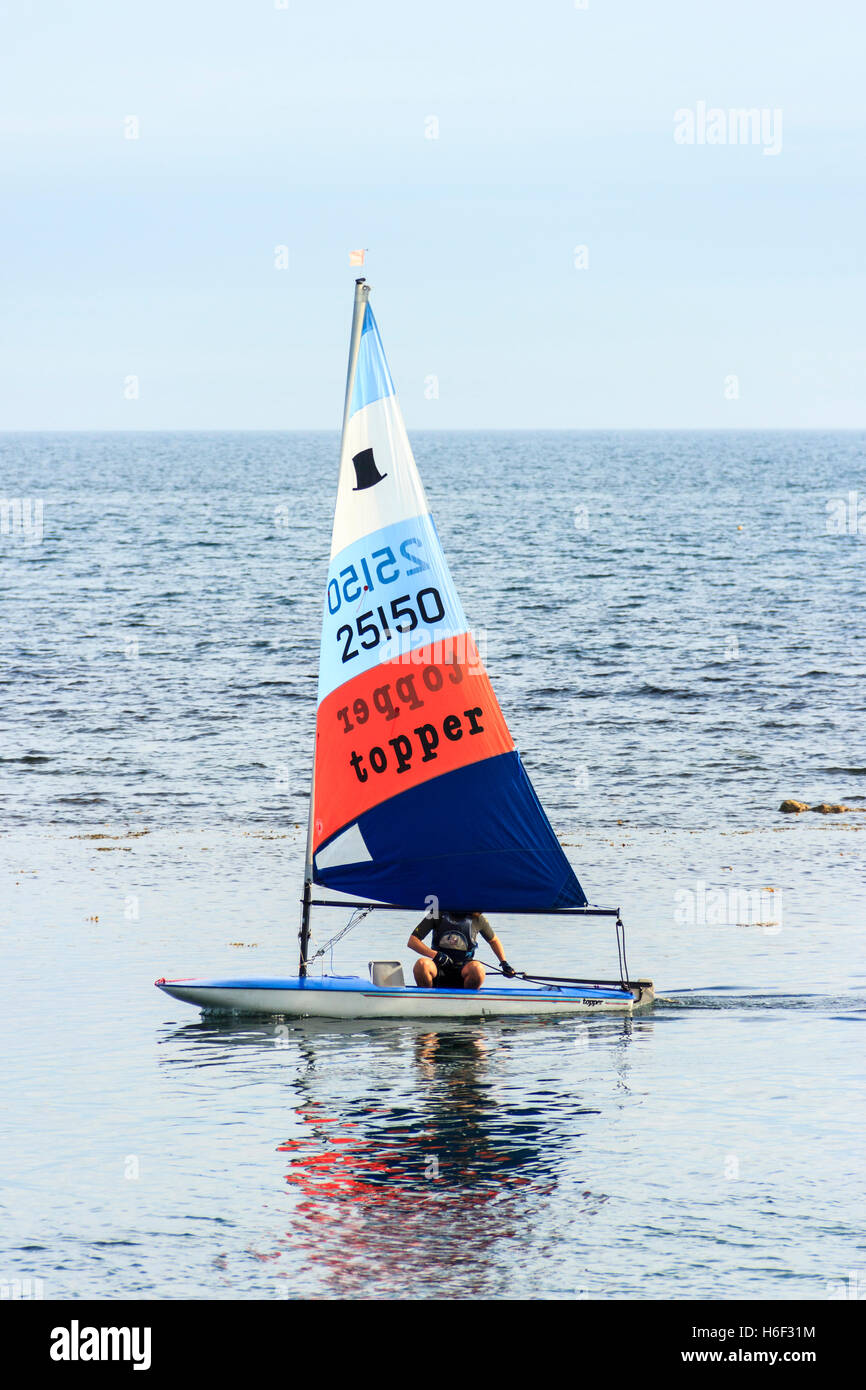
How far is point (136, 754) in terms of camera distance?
47.3 metres

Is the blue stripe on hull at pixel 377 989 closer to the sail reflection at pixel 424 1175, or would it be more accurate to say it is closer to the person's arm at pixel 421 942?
the person's arm at pixel 421 942

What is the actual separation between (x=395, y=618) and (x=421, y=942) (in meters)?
4.62

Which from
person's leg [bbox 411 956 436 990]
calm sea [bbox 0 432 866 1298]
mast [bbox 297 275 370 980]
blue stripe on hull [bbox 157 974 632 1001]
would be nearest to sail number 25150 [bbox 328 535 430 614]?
mast [bbox 297 275 370 980]

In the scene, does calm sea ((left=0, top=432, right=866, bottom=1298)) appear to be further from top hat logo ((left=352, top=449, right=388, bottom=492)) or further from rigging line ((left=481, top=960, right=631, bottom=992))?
top hat logo ((left=352, top=449, right=388, bottom=492))

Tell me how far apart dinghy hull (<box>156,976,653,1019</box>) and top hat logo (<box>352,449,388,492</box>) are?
280 inches

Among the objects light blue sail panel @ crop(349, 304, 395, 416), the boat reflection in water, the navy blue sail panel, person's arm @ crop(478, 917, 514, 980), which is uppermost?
light blue sail panel @ crop(349, 304, 395, 416)

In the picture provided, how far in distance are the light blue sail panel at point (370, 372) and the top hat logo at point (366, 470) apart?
2.08ft

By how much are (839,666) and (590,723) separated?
14.1 meters

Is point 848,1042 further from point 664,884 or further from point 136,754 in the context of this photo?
point 136,754

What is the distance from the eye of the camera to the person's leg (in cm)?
2342

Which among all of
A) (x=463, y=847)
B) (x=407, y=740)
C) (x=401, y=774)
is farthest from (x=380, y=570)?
(x=463, y=847)

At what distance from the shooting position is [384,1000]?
76.3ft

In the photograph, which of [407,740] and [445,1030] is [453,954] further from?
[407,740]

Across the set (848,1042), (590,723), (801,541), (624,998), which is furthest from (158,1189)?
(801,541)
